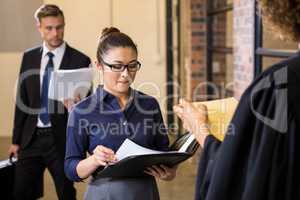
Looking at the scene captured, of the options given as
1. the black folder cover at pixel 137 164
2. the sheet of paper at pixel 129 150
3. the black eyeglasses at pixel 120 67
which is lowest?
the black folder cover at pixel 137 164

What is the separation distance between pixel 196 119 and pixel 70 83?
1541 mm

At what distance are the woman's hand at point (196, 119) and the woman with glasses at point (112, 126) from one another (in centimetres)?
42

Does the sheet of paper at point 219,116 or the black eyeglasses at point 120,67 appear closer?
the sheet of paper at point 219,116

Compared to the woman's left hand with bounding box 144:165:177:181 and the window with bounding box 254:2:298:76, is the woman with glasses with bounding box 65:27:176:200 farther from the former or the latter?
the window with bounding box 254:2:298:76

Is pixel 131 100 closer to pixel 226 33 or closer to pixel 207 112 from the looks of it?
pixel 207 112

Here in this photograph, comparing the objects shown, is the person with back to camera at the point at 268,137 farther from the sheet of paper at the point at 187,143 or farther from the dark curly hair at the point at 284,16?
the sheet of paper at the point at 187,143

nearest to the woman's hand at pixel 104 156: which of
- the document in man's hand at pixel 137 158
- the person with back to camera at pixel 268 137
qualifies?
the document in man's hand at pixel 137 158

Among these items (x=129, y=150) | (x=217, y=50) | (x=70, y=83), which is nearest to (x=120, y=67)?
(x=129, y=150)

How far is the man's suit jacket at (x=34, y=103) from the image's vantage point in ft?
10.3

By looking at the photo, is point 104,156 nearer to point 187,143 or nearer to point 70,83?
point 187,143

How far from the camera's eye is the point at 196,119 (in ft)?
5.22

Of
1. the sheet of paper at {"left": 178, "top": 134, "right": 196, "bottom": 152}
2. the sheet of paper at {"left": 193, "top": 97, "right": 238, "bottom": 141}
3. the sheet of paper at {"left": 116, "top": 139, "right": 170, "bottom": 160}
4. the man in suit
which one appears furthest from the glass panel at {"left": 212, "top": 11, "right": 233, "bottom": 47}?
the sheet of paper at {"left": 193, "top": 97, "right": 238, "bottom": 141}

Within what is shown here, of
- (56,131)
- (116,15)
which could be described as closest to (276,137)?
(56,131)

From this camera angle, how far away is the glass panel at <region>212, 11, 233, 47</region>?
5801 mm
